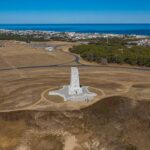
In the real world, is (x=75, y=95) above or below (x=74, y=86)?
below

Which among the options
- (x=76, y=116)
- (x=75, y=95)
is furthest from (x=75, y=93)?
(x=76, y=116)

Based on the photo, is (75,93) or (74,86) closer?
(75,93)

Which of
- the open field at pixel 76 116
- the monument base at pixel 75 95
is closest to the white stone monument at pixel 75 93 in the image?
the monument base at pixel 75 95

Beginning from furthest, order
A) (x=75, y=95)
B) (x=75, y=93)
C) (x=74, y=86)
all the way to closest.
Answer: (x=74, y=86), (x=75, y=93), (x=75, y=95)

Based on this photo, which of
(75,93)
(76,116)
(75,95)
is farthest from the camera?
(75,93)

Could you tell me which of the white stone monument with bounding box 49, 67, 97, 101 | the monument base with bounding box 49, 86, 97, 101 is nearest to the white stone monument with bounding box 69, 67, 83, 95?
the white stone monument with bounding box 49, 67, 97, 101

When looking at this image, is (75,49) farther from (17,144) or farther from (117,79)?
(17,144)

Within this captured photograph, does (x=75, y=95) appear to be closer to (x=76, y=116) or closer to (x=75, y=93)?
(x=75, y=93)

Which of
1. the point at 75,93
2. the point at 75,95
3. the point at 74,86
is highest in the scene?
the point at 74,86

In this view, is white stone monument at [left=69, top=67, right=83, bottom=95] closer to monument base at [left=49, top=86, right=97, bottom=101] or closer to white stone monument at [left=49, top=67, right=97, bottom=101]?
white stone monument at [left=49, top=67, right=97, bottom=101]
